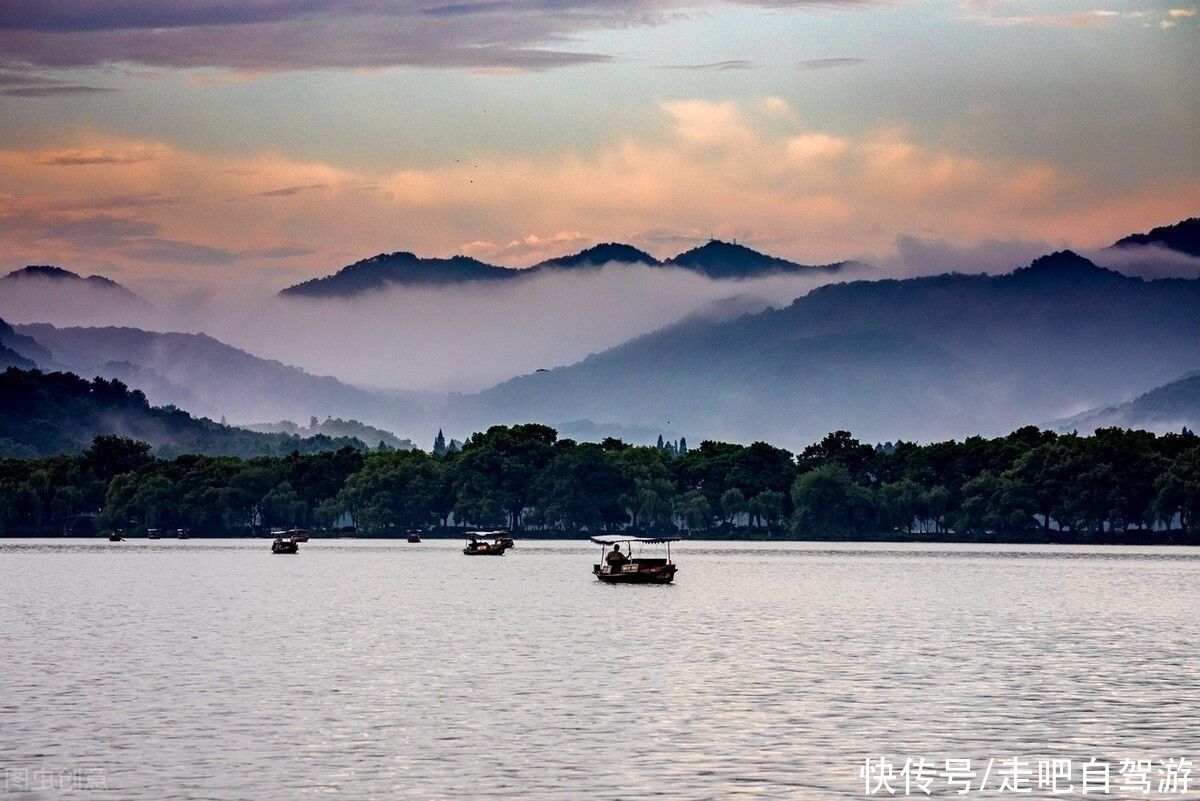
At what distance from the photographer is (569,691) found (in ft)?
227

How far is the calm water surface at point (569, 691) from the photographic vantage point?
50438 mm

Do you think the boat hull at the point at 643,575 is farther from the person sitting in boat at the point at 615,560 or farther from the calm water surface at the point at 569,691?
the calm water surface at the point at 569,691

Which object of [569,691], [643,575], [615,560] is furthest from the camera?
[615,560]

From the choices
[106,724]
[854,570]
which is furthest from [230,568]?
[106,724]

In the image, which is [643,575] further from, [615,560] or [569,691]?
[569,691]

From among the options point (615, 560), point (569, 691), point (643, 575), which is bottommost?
point (569, 691)

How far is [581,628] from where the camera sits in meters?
102

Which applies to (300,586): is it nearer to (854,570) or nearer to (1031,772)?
(854,570)

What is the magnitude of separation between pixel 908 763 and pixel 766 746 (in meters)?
4.82

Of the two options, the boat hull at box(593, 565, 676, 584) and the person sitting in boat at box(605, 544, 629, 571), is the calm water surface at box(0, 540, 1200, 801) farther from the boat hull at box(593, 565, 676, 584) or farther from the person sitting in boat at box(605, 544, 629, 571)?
the person sitting in boat at box(605, 544, 629, 571)

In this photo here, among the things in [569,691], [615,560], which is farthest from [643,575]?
[569,691]

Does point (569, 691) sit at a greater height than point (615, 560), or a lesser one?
lesser

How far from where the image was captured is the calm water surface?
5044cm

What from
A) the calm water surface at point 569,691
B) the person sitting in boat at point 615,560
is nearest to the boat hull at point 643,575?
the person sitting in boat at point 615,560
